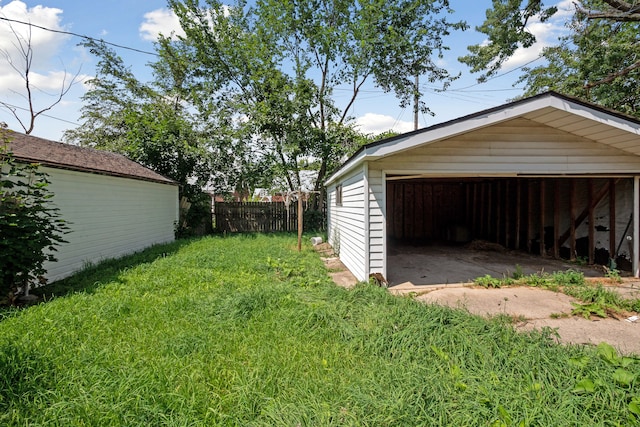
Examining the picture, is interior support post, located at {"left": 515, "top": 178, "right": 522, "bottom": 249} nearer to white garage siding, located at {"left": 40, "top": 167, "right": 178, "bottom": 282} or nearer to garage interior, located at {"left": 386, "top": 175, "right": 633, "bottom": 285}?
garage interior, located at {"left": 386, "top": 175, "right": 633, "bottom": 285}

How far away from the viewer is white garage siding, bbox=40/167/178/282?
19.7 ft

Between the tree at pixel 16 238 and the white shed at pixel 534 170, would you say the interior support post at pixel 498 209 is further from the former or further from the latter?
the tree at pixel 16 238

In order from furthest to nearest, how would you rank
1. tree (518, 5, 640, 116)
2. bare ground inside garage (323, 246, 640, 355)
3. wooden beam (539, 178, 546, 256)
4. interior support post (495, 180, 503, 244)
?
interior support post (495, 180, 503, 244) < tree (518, 5, 640, 116) < wooden beam (539, 178, 546, 256) < bare ground inside garage (323, 246, 640, 355)

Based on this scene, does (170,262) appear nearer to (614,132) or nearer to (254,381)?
(254,381)

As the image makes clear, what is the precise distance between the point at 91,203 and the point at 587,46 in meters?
15.8

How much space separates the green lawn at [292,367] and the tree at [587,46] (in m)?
9.34

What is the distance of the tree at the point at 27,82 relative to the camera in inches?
423

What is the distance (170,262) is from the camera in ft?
22.3

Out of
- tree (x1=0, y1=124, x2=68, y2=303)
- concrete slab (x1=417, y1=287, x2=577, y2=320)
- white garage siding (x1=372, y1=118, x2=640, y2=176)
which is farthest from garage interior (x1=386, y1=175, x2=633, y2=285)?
tree (x1=0, y1=124, x2=68, y2=303)

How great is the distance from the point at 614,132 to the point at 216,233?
1257 cm

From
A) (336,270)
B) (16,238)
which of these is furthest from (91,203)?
(336,270)

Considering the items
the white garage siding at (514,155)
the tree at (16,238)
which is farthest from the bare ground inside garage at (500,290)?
the tree at (16,238)

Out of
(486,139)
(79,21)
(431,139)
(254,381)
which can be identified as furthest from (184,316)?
(79,21)

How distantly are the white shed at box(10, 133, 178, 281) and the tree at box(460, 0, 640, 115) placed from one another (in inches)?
492
